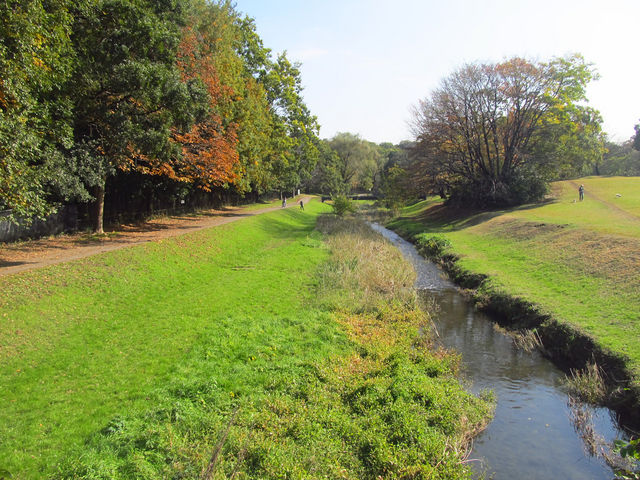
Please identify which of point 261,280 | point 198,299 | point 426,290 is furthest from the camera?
point 426,290

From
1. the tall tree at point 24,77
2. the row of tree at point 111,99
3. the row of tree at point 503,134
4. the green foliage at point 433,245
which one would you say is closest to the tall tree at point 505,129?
the row of tree at point 503,134

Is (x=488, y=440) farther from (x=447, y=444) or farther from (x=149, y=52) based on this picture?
Answer: (x=149, y=52)

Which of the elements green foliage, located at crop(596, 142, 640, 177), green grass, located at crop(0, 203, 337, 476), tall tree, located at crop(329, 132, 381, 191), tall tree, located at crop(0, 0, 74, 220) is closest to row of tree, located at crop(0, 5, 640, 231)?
tall tree, located at crop(0, 0, 74, 220)

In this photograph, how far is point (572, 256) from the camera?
1888cm

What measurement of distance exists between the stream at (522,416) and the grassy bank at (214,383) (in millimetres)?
535

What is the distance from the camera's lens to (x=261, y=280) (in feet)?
56.6

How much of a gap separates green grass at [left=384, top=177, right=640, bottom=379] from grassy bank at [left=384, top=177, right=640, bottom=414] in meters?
0.02

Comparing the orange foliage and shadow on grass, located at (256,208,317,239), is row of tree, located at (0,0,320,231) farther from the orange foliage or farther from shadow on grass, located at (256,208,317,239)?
shadow on grass, located at (256,208,317,239)

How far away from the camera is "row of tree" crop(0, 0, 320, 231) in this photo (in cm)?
1073

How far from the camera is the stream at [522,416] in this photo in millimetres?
7230

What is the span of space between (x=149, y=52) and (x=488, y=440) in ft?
62.1

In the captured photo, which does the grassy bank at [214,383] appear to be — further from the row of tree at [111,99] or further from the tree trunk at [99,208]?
the tree trunk at [99,208]

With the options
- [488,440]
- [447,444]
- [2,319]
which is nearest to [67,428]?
[2,319]

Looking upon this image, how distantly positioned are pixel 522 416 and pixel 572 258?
40.7ft
